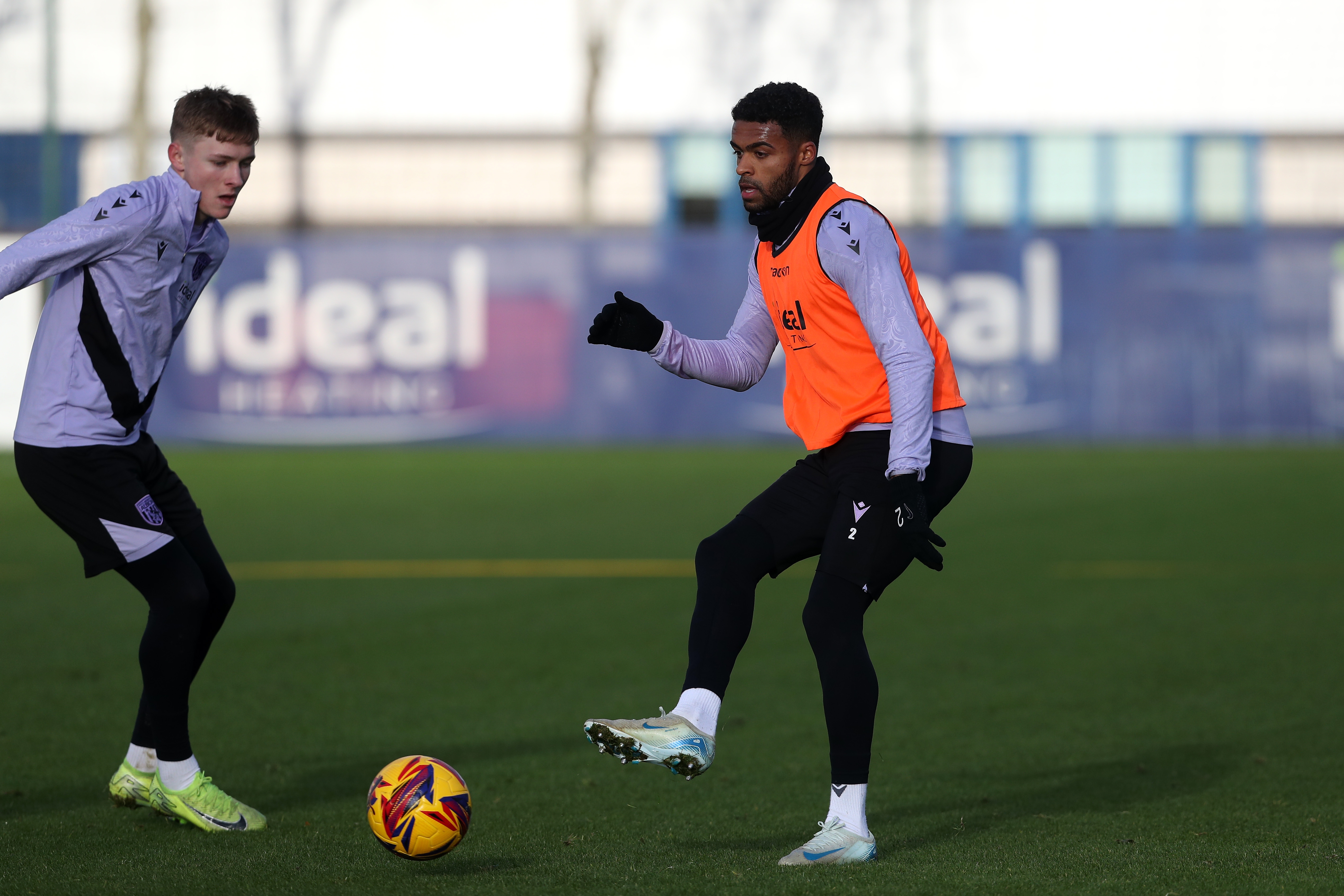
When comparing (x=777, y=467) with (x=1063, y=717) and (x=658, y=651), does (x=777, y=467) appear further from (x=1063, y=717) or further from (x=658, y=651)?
(x=1063, y=717)

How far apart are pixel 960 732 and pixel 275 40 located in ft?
75.6

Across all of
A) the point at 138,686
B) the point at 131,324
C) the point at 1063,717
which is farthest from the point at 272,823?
the point at 1063,717

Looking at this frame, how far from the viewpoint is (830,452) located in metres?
4.65

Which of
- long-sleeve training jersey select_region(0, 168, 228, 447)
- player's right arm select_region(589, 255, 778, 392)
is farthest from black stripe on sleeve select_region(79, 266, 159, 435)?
player's right arm select_region(589, 255, 778, 392)

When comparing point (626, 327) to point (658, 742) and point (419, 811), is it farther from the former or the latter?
point (419, 811)

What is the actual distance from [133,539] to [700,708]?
5.96ft

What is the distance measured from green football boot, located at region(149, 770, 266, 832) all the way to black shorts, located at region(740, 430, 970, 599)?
69.3 inches

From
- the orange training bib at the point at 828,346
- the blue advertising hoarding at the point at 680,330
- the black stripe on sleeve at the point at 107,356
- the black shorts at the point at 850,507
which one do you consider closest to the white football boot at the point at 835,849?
the black shorts at the point at 850,507

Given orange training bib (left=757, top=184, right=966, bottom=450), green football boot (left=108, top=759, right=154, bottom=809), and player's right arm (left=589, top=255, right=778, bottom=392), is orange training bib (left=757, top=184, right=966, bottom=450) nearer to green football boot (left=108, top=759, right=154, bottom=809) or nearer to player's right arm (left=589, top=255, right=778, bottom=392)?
player's right arm (left=589, top=255, right=778, bottom=392)

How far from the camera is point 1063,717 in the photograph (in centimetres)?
662

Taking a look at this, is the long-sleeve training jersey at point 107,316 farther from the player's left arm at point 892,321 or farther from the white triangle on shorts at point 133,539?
the player's left arm at point 892,321

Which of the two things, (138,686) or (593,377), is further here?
(593,377)

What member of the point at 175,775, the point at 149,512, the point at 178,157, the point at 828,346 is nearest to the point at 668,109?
the point at 178,157

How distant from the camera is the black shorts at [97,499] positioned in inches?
188
